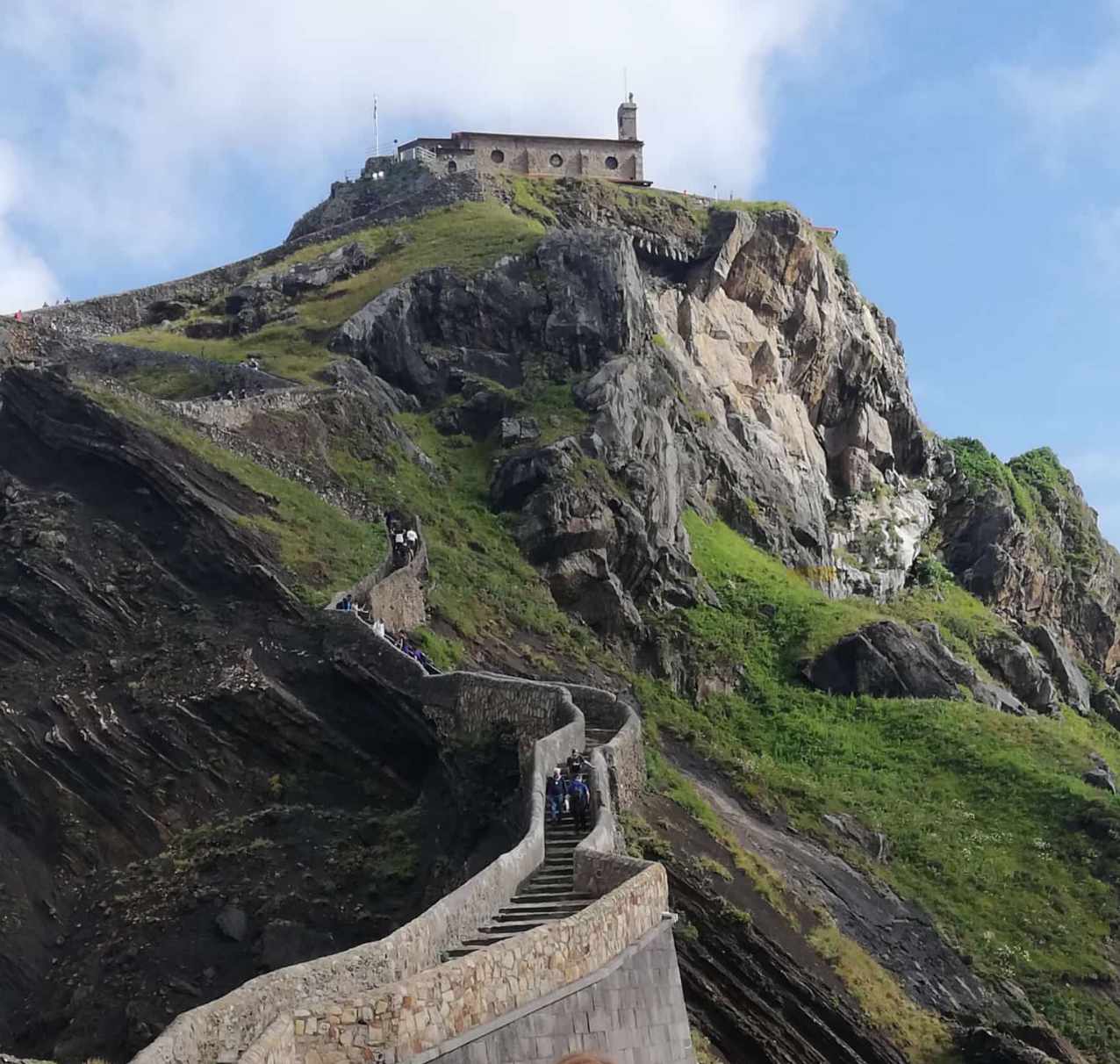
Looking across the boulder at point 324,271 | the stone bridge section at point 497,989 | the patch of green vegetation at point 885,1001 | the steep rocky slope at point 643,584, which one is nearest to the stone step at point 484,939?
the stone bridge section at point 497,989

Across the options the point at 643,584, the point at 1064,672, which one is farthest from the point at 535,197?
the point at 643,584

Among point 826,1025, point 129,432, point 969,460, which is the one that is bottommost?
point 826,1025

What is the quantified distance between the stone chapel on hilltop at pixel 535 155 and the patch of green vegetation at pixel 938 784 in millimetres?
30570

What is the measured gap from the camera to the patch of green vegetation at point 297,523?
34.0 m

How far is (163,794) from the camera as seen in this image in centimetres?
2862

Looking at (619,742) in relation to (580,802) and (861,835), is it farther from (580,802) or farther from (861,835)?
(861,835)

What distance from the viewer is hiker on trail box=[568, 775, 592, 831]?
22.8m

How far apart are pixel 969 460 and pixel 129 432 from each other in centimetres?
4740

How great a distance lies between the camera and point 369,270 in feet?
201

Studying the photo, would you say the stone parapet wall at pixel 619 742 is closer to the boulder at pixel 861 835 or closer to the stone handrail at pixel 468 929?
the stone handrail at pixel 468 929

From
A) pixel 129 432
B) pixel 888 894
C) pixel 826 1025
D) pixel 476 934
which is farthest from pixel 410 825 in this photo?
pixel 129 432

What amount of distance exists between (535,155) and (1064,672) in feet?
109

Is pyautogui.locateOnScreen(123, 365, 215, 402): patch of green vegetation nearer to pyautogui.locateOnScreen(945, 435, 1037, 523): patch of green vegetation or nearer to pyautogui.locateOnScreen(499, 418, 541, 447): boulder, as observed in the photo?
pyautogui.locateOnScreen(499, 418, 541, 447): boulder

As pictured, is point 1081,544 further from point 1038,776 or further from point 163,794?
point 163,794
